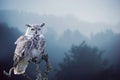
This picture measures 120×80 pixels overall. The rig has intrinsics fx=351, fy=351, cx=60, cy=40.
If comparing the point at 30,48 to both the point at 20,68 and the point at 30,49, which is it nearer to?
the point at 30,49

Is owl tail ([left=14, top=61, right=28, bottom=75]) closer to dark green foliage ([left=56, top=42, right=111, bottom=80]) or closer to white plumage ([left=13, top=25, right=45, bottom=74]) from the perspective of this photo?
white plumage ([left=13, top=25, right=45, bottom=74])

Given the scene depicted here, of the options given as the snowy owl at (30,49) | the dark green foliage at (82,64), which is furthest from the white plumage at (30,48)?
the dark green foliage at (82,64)

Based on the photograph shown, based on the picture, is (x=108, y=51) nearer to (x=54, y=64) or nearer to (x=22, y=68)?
(x=54, y=64)

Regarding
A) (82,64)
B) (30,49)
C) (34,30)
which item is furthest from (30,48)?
(82,64)

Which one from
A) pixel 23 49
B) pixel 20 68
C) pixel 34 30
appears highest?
pixel 34 30

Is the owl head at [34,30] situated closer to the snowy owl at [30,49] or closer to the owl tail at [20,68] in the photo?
the snowy owl at [30,49]

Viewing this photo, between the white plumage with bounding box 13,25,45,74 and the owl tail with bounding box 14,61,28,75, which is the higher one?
the white plumage with bounding box 13,25,45,74

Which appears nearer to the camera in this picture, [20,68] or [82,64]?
[20,68]

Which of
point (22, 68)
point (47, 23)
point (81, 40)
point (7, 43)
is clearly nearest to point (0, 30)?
point (7, 43)

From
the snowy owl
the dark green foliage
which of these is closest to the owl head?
the snowy owl

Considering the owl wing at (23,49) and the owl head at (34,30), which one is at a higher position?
the owl head at (34,30)

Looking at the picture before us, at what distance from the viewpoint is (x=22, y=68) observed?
3283mm

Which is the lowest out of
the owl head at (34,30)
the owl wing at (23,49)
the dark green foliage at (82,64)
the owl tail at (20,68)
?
the owl tail at (20,68)

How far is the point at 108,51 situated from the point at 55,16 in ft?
2.84
